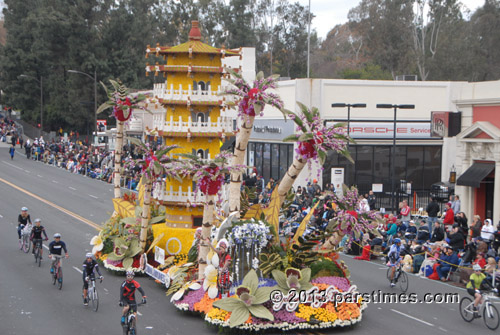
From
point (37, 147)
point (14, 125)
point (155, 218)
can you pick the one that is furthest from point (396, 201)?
point (14, 125)

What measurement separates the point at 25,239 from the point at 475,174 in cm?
2053

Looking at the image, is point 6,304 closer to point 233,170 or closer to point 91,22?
point 233,170

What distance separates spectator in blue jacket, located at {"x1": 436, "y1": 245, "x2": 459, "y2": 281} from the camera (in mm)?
23250

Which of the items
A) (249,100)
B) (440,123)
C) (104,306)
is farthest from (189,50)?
(440,123)

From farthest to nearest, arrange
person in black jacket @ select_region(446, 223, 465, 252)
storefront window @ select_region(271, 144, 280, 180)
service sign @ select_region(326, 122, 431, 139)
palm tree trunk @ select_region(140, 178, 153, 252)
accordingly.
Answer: storefront window @ select_region(271, 144, 280, 180) → service sign @ select_region(326, 122, 431, 139) → palm tree trunk @ select_region(140, 178, 153, 252) → person in black jacket @ select_region(446, 223, 465, 252)

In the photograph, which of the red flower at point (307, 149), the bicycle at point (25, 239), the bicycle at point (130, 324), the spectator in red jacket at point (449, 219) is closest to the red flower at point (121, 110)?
the bicycle at point (25, 239)

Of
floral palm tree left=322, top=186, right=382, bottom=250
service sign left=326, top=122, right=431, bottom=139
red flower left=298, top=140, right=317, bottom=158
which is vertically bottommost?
floral palm tree left=322, top=186, right=382, bottom=250

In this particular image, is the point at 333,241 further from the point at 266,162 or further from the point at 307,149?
the point at 266,162

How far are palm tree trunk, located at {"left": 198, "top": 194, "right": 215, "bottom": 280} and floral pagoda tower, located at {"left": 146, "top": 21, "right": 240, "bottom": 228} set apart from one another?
13.5ft

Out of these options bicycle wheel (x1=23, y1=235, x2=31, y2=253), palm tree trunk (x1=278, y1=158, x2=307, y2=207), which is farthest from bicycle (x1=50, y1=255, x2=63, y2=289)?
palm tree trunk (x1=278, y1=158, x2=307, y2=207)

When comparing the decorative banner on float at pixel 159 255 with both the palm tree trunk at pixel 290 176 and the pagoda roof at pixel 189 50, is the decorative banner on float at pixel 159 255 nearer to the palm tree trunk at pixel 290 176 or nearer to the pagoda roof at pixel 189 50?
the palm tree trunk at pixel 290 176

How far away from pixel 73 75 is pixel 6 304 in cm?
5982

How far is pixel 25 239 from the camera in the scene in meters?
28.7

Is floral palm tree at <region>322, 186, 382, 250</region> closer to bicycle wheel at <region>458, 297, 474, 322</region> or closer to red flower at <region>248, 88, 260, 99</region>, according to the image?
bicycle wheel at <region>458, 297, 474, 322</region>
